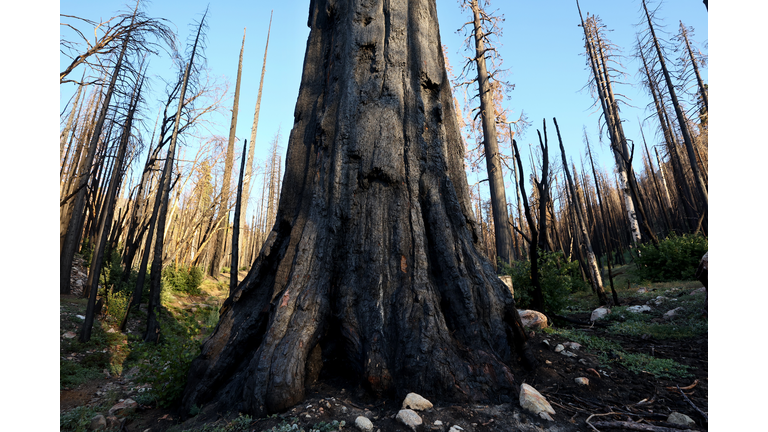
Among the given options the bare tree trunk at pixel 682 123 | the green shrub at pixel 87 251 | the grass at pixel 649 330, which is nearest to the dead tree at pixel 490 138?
the grass at pixel 649 330

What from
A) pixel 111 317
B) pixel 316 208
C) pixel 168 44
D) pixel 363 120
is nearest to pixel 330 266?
pixel 316 208

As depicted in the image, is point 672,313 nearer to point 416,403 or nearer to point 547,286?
point 547,286

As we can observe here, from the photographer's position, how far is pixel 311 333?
257 cm

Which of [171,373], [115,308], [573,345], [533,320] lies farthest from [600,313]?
[115,308]

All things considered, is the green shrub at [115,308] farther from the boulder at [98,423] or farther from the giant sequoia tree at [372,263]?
the giant sequoia tree at [372,263]

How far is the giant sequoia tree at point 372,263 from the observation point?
7.86ft

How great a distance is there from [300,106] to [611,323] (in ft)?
16.3

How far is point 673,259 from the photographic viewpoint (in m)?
8.91

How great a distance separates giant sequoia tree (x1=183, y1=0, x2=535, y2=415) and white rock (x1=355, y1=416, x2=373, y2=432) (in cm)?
34

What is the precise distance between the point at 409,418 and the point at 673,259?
1017 centimetres

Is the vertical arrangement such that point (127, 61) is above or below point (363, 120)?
→ above

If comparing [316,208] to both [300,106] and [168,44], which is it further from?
[168,44]

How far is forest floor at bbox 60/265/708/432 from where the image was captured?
206 centimetres

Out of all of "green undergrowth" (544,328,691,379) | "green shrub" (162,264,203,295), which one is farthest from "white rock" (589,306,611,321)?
"green shrub" (162,264,203,295)
